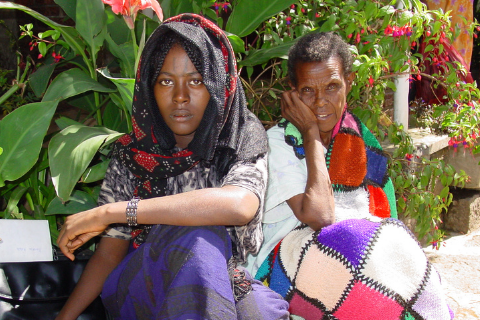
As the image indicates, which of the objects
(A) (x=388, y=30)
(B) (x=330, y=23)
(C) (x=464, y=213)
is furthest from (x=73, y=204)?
(C) (x=464, y=213)

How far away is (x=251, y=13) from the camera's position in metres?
2.40

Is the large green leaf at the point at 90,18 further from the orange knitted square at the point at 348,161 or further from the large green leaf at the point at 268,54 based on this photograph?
the orange knitted square at the point at 348,161

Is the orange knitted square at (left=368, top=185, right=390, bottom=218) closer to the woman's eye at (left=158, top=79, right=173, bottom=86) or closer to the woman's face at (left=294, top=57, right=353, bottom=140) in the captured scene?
the woman's face at (left=294, top=57, right=353, bottom=140)

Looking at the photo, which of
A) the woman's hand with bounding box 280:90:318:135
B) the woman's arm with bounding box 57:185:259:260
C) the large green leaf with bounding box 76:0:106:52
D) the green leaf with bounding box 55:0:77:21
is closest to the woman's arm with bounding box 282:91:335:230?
the woman's hand with bounding box 280:90:318:135

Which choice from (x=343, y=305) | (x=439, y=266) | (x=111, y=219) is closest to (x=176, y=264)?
(x=111, y=219)

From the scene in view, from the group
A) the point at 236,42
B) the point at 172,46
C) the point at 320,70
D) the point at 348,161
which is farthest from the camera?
the point at 236,42

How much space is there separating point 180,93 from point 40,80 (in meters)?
1.12

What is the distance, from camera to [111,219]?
57.1 inches

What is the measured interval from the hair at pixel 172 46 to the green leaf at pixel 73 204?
711 mm

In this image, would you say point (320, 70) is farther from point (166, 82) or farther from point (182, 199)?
point (182, 199)

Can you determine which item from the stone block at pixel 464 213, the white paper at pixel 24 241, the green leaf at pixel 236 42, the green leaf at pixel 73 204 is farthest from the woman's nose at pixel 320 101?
the stone block at pixel 464 213

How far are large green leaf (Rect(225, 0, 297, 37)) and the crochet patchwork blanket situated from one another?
3.76 feet

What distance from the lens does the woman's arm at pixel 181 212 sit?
1.43 meters

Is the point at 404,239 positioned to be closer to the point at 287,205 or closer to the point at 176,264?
the point at 287,205
